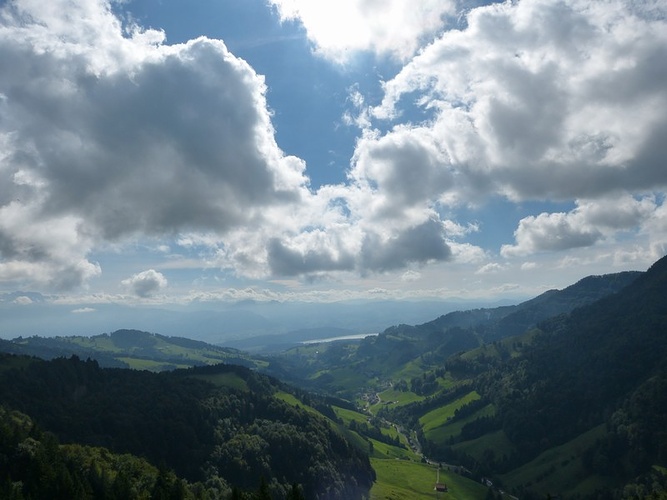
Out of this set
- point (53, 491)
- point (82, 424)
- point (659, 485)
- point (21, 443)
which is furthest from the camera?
point (659, 485)

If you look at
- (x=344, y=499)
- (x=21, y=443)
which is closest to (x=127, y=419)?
(x=21, y=443)

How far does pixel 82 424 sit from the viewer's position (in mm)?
172250

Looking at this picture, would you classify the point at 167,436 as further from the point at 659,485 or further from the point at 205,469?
the point at 659,485

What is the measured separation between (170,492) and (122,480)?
12.7 meters

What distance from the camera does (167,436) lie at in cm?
18300

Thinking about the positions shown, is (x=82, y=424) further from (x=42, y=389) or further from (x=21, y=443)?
(x=21, y=443)

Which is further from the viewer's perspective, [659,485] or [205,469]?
[659,485]

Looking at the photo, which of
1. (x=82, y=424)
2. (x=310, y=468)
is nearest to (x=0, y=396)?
(x=82, y=424)

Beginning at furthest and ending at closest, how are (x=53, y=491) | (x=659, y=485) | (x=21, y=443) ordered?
(x=659, y=485)
(x=21, y=443)
(x=53, y=491)

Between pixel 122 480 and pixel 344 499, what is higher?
pixel 122 480

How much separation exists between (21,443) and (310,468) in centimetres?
11750

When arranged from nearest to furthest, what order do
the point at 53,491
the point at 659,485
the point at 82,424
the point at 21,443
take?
1. the point at 53,491
2. the point at 21,443
3. the point at 82,424
4. the point at 659,485

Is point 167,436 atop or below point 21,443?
below

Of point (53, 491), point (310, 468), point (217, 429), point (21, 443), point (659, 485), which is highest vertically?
point (21, 443)
